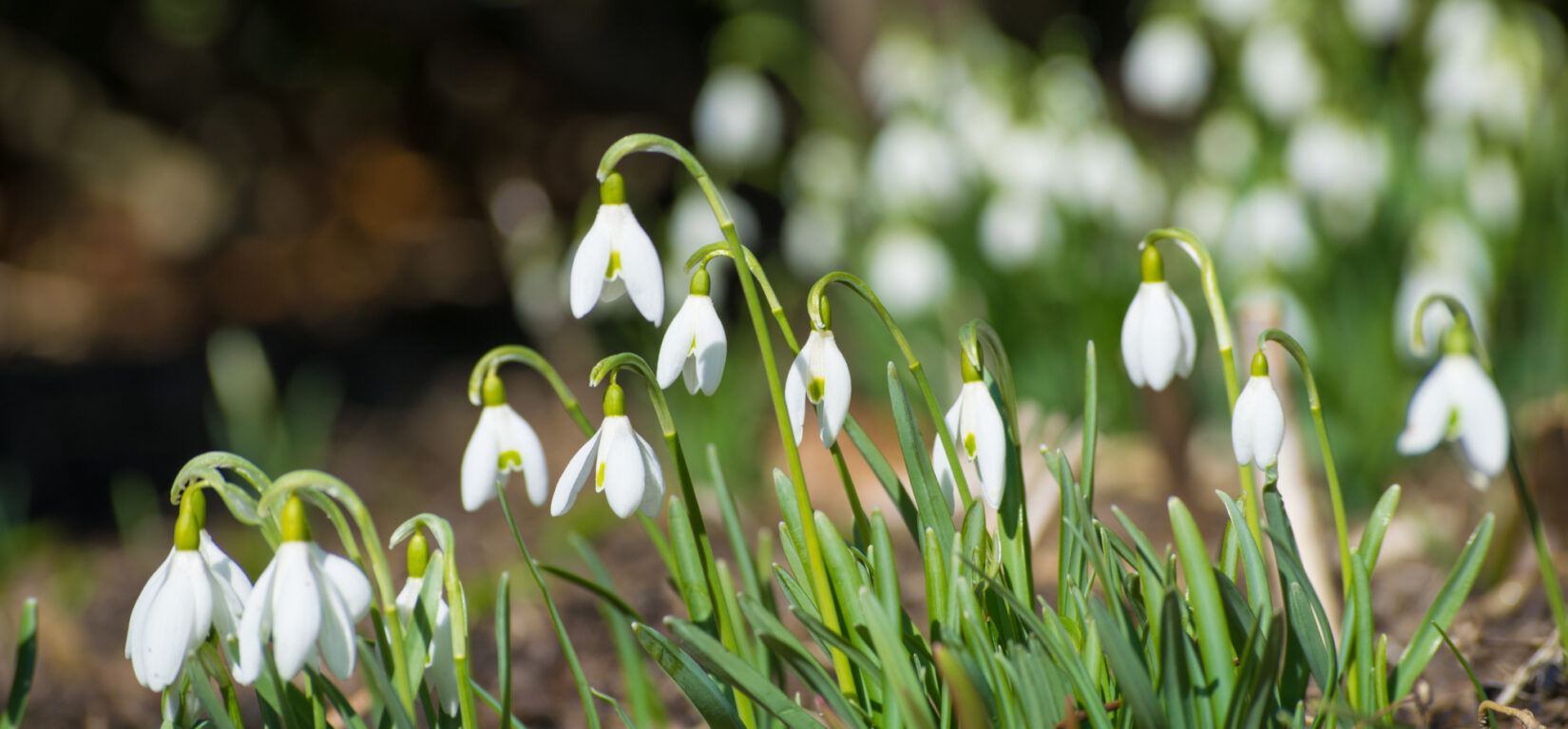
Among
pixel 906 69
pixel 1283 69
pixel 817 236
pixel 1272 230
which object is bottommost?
pixel 1272 230

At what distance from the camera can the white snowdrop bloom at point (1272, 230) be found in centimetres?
269

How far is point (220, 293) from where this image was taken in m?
6.89

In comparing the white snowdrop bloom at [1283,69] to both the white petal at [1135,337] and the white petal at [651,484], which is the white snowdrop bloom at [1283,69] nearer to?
the white petal at [1135,337]

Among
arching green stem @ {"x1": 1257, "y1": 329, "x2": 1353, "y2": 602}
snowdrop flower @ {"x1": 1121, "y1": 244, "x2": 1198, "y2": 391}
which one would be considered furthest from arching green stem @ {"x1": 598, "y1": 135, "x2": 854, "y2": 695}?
arching green stem @ {"x1": 1257, "y1": 329, "x2": 1353, "y2": 602}

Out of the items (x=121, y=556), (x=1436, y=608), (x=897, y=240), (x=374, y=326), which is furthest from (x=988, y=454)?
(x=374, y=326)

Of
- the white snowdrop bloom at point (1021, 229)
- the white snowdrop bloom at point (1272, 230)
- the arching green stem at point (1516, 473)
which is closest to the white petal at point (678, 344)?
the arching green stem at point (1516, 473)

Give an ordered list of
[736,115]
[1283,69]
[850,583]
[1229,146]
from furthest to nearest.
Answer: [736,115] < [1229,146] < [1283,69] < [850,583]

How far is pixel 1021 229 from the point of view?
2998mm

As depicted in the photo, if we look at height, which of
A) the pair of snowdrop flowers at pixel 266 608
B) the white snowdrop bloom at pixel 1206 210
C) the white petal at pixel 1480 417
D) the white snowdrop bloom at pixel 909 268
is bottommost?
the pair of snowdrop flowers at pixel 266 608

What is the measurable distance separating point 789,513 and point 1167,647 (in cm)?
42

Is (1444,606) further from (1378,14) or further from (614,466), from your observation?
(1378,14)

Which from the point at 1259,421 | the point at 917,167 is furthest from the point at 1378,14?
the point at 1259,421

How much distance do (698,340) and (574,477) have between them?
0.18m

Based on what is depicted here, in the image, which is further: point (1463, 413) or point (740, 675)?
point (1463, 413)
